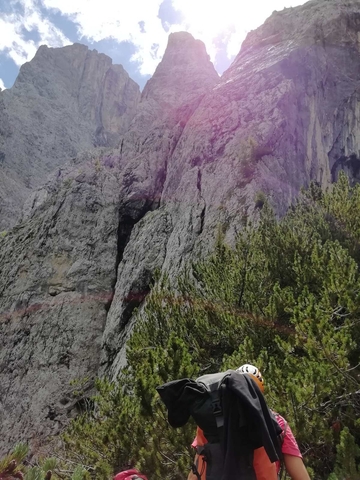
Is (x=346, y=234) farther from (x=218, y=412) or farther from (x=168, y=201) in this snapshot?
(x=168, y=201)

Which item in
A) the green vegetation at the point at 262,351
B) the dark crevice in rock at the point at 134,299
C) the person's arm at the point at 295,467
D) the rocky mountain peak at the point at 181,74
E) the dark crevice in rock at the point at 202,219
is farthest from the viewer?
the rocky mountain peak at the point at 181,74

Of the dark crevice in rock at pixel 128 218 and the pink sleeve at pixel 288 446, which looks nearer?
the pink sleeve at pixel 288 446

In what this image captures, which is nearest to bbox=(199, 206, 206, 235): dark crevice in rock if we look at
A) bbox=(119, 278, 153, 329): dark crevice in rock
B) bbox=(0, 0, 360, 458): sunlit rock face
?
bbox=(0, 0, 360, 458): sunlit rock face

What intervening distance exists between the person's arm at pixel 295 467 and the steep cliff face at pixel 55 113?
2260 inches

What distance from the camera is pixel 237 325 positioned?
8.25m

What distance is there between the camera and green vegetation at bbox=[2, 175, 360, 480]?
4984 mm

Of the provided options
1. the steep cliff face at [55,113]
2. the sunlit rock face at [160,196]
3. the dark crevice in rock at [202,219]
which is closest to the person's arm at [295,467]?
the sunlit rock face at [160,196]

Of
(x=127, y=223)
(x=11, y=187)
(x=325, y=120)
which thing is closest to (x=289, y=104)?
(x=325, y=120)

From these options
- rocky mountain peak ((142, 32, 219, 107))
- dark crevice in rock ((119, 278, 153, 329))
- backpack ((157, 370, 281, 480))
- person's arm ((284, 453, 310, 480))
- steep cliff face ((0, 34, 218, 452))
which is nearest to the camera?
backpack ((157, 370, 281, 480))

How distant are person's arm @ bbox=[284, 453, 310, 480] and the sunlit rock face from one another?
15.0 m

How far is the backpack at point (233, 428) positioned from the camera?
8.38 feet

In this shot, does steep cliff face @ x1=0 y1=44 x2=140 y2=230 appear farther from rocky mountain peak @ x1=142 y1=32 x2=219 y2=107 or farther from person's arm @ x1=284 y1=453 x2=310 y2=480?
person's arm @ x1=284 y1=453 x2=310 y2=480

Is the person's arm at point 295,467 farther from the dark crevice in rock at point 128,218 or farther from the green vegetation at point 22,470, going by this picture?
the dark crevice in rock at point 128,218

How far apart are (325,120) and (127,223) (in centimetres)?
2000
